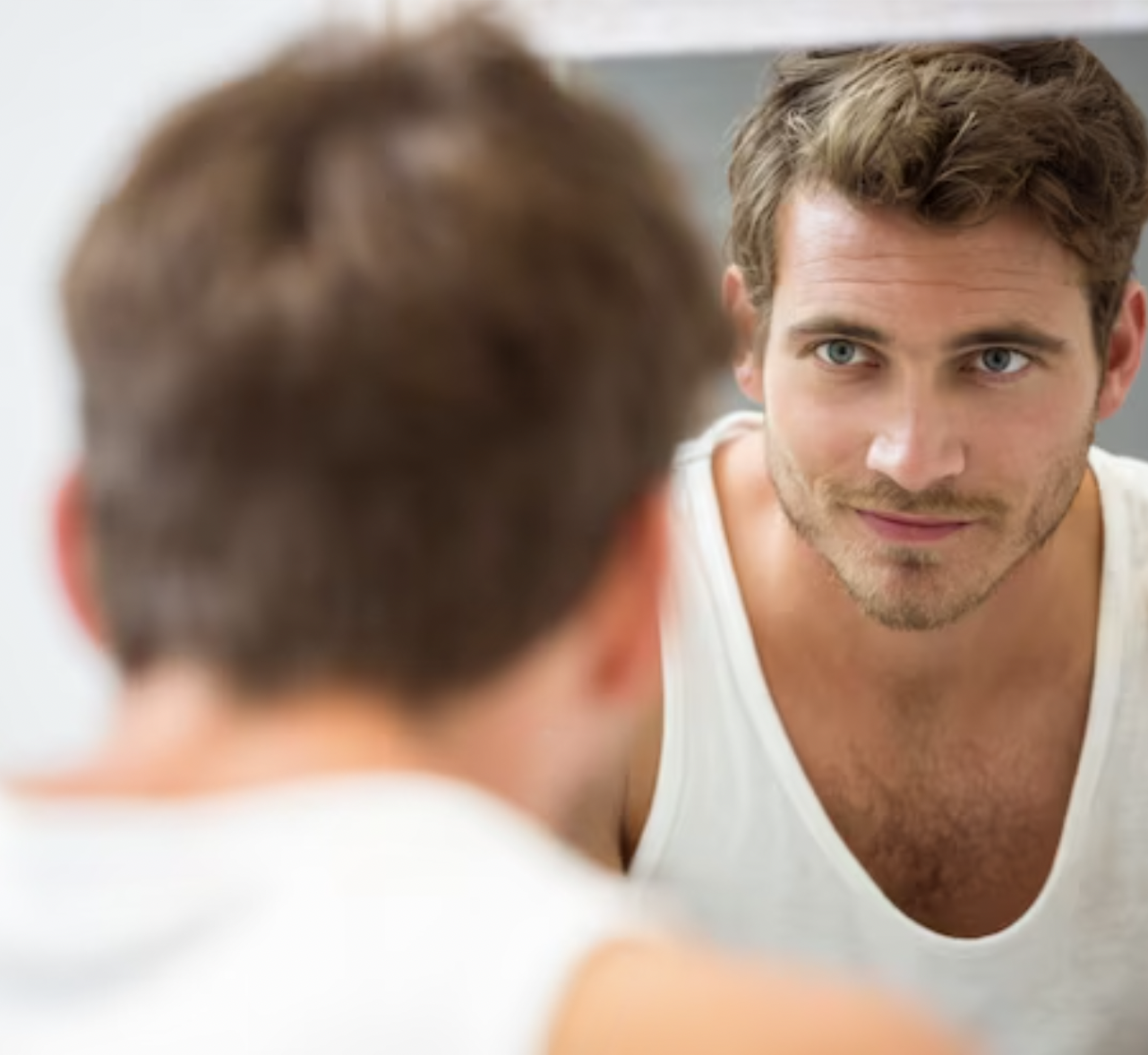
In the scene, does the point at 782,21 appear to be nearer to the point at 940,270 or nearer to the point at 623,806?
the point at 940,270

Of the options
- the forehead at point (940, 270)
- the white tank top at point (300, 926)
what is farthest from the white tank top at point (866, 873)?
the white tank top at point (300, 926)

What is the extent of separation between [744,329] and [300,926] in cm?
89

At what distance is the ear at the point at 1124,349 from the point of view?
47.2 inches

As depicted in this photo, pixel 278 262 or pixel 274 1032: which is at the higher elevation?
pixel 278 262

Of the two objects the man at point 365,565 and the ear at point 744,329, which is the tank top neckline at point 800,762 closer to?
the ear at point 744,329

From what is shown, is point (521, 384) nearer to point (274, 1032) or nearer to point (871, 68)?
point (274, 1032)

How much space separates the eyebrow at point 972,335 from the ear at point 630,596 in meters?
0.63

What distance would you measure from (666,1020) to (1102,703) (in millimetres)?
894

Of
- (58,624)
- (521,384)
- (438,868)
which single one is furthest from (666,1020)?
(58,624)

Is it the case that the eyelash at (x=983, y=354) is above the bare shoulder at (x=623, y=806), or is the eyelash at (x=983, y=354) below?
above

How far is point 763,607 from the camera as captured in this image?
127 centimetres

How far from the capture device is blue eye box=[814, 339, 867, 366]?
114 centimetres

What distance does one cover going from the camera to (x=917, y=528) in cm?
115

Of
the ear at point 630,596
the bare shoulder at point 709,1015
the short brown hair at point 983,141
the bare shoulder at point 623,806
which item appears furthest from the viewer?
the bare shoulder at point 623,806
